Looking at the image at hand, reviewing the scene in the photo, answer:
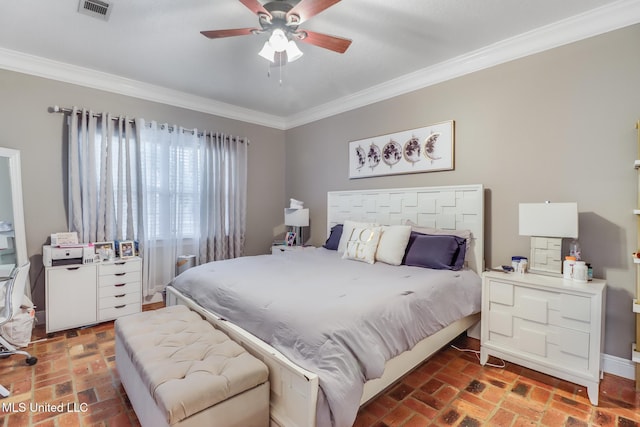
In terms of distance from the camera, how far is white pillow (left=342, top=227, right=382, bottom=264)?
2.81 m

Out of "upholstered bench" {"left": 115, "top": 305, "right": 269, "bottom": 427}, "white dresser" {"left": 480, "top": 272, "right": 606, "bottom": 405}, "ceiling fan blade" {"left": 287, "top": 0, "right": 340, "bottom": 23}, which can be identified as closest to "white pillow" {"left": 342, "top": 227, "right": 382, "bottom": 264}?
"white dresser" {"left": 480, "top": 272, "right": 606, "bottom": 405}

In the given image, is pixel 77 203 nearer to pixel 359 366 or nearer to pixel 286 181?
pixel 286 181

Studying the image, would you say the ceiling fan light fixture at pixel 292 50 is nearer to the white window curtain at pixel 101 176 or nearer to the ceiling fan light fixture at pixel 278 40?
the ceiling fan light fixture at pixel 278 40

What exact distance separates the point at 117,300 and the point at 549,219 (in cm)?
383

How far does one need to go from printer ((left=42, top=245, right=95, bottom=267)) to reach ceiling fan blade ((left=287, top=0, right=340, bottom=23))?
275 centimetres

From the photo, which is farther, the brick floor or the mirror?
the mirror

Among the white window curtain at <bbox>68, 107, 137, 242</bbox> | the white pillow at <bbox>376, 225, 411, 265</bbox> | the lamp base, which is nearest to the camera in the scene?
the lamp base

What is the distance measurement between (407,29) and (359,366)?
7.91 ft

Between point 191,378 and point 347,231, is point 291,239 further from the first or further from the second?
point 191,378

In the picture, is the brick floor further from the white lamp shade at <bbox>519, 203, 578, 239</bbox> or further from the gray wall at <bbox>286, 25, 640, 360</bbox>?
the white lamp shade at <bbox>519, 203, 578, 239</bbox>

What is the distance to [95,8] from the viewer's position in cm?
214

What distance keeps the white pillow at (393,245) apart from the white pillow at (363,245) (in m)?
0.05

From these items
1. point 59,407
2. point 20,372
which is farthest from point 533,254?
point 20,372

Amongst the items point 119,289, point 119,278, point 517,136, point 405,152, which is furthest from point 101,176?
point 517,136
